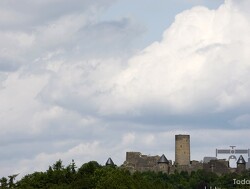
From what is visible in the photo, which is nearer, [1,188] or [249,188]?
[1,188]

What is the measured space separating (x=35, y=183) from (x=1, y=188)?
6091 mm

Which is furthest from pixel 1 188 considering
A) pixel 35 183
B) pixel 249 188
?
pixel 249 188

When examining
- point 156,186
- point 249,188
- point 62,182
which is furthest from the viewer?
point 249,188

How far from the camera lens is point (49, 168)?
170875 millimetres

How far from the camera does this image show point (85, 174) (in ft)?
547

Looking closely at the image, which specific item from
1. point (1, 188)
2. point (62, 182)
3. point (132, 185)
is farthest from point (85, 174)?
point (132, 185)

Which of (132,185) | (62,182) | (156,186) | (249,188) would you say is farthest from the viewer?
(249,188)

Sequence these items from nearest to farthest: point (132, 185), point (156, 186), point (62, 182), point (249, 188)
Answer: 1. point (132, 185)
2. point (156, 186)
3. point (62, 182)
4. point (249, 188)

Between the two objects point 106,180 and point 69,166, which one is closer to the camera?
point 106,180

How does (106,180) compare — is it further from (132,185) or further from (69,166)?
(69,166)

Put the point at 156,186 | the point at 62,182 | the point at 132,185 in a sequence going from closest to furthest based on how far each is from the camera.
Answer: the point at 132,185, the point at 156,186, the point at 62,182

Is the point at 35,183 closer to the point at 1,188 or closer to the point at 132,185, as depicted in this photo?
the point at 1,188

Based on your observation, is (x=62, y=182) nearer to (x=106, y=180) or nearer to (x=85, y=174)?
(x=85, y=174)

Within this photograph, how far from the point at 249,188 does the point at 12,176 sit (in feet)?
124
